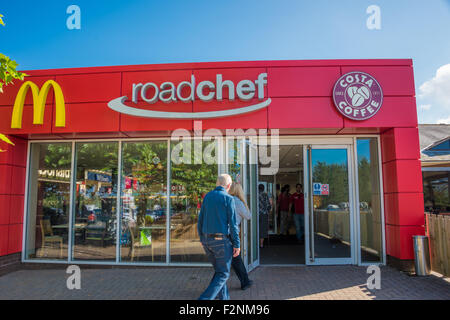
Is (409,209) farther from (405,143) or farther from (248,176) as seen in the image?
(248,176)

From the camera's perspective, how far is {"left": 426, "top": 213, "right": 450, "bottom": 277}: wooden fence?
18.7 feet

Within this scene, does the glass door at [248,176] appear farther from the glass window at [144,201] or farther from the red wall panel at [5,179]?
the red wall panel at [5,179]

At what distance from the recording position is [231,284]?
5.54m

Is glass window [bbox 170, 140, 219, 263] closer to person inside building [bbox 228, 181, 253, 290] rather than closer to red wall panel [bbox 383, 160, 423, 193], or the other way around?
person inside building [bbox 228, 181, 253, 290]

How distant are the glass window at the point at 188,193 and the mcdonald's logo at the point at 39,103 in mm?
2423

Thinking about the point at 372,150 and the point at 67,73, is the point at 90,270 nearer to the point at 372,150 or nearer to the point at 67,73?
the point at 67,73

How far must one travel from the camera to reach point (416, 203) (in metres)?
6.13

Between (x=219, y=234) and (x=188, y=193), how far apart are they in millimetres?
3083

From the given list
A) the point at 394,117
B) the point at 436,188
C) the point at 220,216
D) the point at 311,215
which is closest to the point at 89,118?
the point at 220,216

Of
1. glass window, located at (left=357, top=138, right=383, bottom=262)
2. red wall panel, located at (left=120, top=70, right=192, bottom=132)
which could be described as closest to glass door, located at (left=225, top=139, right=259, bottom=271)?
red wall panel, located at (left=120, top=70, right=192, bottom=132)

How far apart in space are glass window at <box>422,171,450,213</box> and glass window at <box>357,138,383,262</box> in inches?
482

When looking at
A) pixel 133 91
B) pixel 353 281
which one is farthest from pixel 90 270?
pixel 353 281

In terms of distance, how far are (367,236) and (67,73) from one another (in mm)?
7368

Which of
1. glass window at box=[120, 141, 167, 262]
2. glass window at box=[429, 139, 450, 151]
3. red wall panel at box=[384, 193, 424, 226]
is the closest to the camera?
red wall panel at box=[384, 193, 424, 226]
